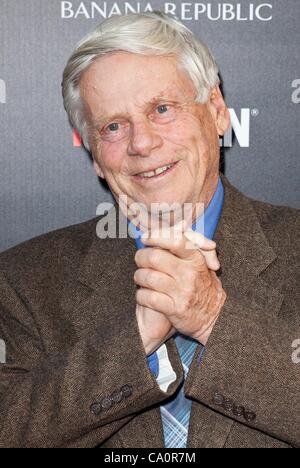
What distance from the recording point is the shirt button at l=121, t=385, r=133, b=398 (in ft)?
4.63

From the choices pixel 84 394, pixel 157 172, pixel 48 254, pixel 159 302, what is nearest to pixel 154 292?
pixel 159 302

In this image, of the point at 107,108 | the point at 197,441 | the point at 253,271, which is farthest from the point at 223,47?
the point at 197,441

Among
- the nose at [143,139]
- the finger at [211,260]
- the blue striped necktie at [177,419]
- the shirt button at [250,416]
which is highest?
the nose at [143,139]

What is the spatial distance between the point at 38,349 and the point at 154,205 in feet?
1.29

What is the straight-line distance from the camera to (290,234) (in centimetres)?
170

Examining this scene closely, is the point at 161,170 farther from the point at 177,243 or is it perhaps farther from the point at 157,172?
the point at 177,243

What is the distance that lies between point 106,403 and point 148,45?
717 millimetres

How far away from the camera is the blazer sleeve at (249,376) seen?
137 cm

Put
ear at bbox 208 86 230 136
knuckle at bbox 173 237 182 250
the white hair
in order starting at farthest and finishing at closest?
ear at bbox 208 86 230 136, the white hair, knuckle at bbox 173 237 182 250

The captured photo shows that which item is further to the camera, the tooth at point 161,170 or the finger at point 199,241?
the tooth at point 161,170

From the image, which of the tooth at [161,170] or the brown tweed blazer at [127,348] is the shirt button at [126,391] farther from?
the tooth at [161,170]

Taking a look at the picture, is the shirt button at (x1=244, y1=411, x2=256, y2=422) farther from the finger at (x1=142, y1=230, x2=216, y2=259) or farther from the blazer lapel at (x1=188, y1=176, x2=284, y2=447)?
the finger at (x1=142, y1=230, x2=216, y2=259)

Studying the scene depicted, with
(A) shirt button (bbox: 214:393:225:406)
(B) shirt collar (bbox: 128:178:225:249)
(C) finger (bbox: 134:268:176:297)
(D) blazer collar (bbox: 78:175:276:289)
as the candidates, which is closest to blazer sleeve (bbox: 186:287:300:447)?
(A) shirt button (bbox: 214:393:225:406)

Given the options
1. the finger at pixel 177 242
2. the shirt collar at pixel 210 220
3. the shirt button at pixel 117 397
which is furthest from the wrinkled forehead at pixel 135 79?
the shirt button at pixel 117 397
